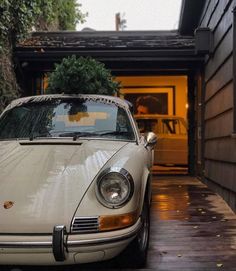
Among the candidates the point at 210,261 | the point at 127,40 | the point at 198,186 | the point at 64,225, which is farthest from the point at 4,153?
the point at 127,40

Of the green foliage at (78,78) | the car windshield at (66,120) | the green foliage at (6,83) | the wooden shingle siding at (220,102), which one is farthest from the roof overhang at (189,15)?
the car windshield at (66,120)

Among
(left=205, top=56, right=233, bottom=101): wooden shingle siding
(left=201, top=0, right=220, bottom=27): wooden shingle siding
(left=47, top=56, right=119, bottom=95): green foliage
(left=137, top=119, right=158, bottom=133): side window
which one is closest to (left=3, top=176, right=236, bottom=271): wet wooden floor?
(left=205, top=56, right=233, bottom=101): wooden shingle siding

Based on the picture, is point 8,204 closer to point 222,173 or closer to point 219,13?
point 222,173

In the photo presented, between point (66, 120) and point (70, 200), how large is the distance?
1.65 m

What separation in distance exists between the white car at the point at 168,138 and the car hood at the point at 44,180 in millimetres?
9472

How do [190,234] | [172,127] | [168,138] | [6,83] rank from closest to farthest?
[190,234], [6,83], [168,138], [172,127]

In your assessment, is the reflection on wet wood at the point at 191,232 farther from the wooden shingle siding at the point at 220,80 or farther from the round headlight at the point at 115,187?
the wooden shingle siding at the point at 220,80

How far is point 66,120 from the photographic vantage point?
187 inches

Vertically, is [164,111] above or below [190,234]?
above

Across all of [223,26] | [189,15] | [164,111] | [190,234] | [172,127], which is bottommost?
[190,234]

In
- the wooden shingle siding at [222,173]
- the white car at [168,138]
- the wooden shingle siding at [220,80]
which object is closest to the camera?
the wooden shingle siding at [222,173]

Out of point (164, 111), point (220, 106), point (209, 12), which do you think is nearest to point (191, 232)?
point (220, 106)

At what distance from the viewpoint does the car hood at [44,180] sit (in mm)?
3102

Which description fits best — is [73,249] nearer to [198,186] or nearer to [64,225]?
[64,225]
